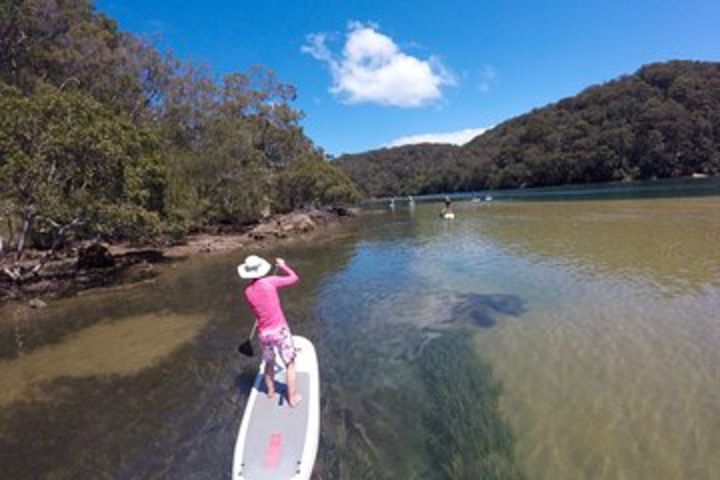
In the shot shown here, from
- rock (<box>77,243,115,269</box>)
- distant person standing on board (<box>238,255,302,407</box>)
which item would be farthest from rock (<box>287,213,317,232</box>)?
distant person standing on board (<box>238,255,302,407</box>)

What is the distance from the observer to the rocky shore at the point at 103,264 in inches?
765

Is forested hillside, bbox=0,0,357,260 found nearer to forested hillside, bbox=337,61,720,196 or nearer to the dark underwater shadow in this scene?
the dark underwater shadow

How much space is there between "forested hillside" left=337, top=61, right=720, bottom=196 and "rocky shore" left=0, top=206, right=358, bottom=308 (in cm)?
9837

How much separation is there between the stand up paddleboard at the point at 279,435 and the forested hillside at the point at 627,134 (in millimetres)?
119406

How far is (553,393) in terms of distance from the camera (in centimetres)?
780

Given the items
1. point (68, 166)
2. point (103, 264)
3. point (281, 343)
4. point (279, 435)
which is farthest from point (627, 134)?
point (279, 435)

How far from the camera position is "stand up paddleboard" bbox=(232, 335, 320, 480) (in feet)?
18.7

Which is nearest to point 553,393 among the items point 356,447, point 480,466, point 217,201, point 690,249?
point 480,466

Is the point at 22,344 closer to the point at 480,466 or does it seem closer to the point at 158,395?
the point at 158,395

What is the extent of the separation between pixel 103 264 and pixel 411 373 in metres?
21.5

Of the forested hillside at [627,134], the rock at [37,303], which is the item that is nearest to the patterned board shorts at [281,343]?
the rock at [37,303]

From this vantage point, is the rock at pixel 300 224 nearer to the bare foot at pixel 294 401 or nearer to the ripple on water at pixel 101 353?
the ripple on water at pixel 101 353

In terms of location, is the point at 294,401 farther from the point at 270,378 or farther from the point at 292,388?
the point at 270,378

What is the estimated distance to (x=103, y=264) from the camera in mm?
24859
